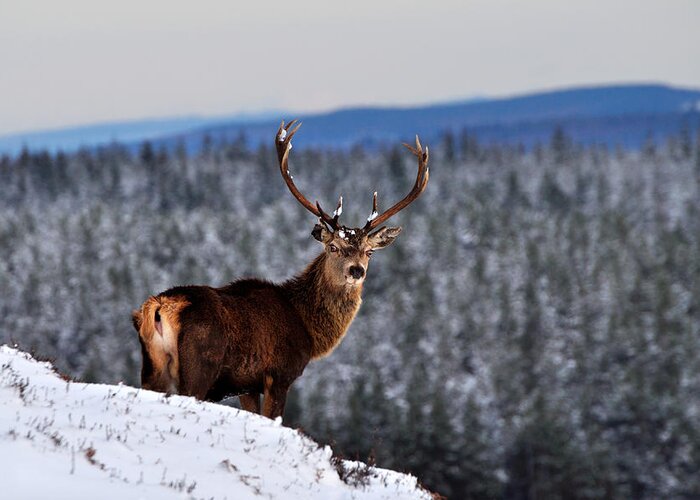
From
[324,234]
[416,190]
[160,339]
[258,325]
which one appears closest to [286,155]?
[324,234]

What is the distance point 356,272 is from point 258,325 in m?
1.66

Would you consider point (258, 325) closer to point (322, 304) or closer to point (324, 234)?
point (322, 304)

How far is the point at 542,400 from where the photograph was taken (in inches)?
4114

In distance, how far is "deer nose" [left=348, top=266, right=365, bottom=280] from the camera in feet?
42.3

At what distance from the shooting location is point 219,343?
1088 cm

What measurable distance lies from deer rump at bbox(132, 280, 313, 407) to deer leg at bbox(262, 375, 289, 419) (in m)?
0.01

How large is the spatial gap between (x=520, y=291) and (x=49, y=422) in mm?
152926

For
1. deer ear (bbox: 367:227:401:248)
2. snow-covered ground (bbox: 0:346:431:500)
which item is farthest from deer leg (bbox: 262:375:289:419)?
deer ear (bbox: 367:227:401:248)

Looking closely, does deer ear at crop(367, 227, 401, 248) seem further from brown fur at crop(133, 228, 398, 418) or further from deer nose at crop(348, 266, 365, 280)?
deer nose at crop(348, 266, 365, 280)

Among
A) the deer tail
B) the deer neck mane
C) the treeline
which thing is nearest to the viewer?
the deer tail

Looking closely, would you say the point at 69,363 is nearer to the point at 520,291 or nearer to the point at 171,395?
the point at 520,291

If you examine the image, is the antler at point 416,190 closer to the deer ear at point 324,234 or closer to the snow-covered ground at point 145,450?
the deer ear at point 324,234

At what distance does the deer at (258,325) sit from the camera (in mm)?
10641

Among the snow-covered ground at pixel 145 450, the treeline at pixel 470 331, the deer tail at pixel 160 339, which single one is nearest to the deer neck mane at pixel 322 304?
the deer tail at pixel 160 339
